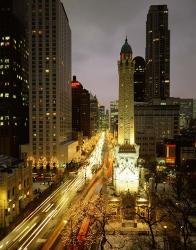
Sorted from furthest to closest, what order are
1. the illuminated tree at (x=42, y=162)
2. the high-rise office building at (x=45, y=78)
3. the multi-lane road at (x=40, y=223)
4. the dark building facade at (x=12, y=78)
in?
the dark building facade at (x=12, y=78), the high-rise office building at (x=45, y=78), the illuminated tree at (x=42, y=162), the multi-lane road at (x=40, y=223)

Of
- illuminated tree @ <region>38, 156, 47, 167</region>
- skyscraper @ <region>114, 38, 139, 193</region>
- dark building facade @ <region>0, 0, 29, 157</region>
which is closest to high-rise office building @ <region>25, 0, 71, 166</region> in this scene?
illuminated tree @ <region>38, 156, 47, 167</region>

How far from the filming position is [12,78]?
438 ft

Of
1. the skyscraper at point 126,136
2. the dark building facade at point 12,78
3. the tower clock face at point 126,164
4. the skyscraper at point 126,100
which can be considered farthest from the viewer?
the dark building facade at point 12,78

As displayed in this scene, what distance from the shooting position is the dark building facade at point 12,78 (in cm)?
12888

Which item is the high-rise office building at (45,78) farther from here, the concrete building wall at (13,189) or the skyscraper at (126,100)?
the concrete building wall at (13,189)

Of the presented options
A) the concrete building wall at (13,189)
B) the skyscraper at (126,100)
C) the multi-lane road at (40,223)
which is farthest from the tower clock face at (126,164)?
the concrete building wall at (13,189)

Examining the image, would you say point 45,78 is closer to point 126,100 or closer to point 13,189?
point 126,100

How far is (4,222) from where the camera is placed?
50.6 meters

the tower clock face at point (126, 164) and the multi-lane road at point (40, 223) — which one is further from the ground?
the tower clock face at point (126, 164)

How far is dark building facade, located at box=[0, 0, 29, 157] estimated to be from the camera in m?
129

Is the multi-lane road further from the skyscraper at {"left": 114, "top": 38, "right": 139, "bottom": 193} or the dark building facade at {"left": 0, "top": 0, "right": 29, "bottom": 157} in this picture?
the dark building facade at {"left": 0, "top": 0, "right": 29, "bottom": 157}

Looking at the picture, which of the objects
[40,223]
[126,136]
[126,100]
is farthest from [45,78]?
[40,223]

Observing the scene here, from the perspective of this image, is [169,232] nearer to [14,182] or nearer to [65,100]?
[14,182]

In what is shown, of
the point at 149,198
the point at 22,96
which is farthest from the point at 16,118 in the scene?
the point at 149,198
